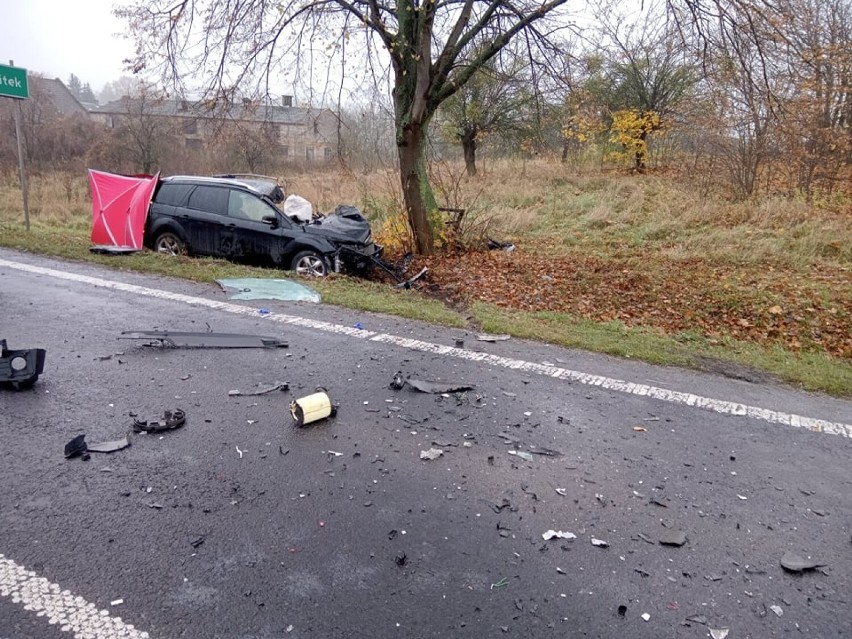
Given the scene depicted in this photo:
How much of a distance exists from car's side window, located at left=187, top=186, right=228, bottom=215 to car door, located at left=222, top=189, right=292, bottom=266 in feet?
0.41

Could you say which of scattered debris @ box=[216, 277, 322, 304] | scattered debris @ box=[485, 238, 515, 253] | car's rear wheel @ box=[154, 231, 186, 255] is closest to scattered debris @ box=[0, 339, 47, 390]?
scattered debris @ box=[216, 277, 322, 304]

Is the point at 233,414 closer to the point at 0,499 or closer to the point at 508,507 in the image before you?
the point at 0,499

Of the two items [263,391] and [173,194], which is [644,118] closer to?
[173,194]

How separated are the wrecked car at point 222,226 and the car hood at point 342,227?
Answer: 2 cm

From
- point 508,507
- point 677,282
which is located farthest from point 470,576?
point 677,282

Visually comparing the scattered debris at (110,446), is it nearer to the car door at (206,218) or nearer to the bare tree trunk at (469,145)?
the car door at (206,218)

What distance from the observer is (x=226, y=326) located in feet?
20.1

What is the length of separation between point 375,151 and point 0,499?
12.5 meters

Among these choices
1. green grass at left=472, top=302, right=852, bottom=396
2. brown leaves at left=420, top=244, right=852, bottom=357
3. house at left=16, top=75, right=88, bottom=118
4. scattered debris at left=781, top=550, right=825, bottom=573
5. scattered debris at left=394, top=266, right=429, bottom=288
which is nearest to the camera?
scattered debris at left=781, top=550, right=825, bottom=573

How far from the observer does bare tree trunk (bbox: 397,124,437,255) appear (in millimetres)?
11531

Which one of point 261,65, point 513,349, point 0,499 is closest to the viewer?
point 0,499

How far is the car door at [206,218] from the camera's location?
10.1 meters

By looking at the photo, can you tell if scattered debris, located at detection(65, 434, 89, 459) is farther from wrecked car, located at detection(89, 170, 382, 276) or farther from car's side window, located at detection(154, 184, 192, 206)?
car's side window, located at detection(154, 184, 192, 206)

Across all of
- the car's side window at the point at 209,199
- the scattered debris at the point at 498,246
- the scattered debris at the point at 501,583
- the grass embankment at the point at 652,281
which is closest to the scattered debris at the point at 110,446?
the scattered debris at the point at 501,583
